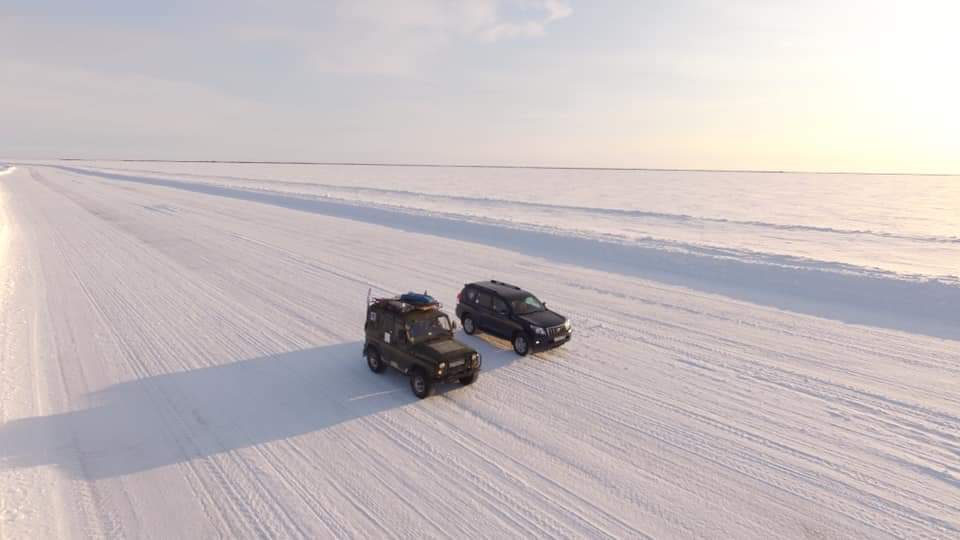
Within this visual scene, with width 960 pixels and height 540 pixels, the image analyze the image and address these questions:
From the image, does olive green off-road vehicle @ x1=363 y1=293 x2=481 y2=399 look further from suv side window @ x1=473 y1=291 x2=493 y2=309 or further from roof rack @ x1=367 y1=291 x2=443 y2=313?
suv side window @ x1=473 y1=291 x2=493 y2=309

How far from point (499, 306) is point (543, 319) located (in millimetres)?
1352

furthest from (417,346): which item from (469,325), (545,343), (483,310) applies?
(469,325)

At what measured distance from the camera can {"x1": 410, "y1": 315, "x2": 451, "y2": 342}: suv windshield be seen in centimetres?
1106

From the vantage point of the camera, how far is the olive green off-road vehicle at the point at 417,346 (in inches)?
409

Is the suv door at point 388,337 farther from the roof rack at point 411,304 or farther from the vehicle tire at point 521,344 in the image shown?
the vehicle tire at point 521,344

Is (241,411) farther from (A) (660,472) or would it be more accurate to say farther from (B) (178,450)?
(A) (660,472)

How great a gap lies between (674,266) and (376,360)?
621 inches

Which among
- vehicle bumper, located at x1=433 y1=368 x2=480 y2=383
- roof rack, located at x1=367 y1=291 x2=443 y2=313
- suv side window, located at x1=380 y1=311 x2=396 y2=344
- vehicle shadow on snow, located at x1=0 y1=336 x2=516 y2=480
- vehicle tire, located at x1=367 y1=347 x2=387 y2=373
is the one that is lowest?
vehicle shadow on snow, located at x1=0 y1=336 x2=516 y2=480

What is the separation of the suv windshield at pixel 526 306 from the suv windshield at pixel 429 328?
96.0 inches

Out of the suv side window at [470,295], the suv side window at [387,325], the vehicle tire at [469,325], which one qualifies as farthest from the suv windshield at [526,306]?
the suv side window at [387,325]

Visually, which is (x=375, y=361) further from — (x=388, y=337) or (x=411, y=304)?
(x=411, y=304)

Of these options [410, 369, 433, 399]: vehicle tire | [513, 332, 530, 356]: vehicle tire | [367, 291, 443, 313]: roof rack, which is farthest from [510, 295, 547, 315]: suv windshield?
[410, 369, 433, 399]: vehicle tire

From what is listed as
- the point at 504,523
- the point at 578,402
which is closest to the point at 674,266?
the point at 578,402

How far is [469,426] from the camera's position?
947 cm
